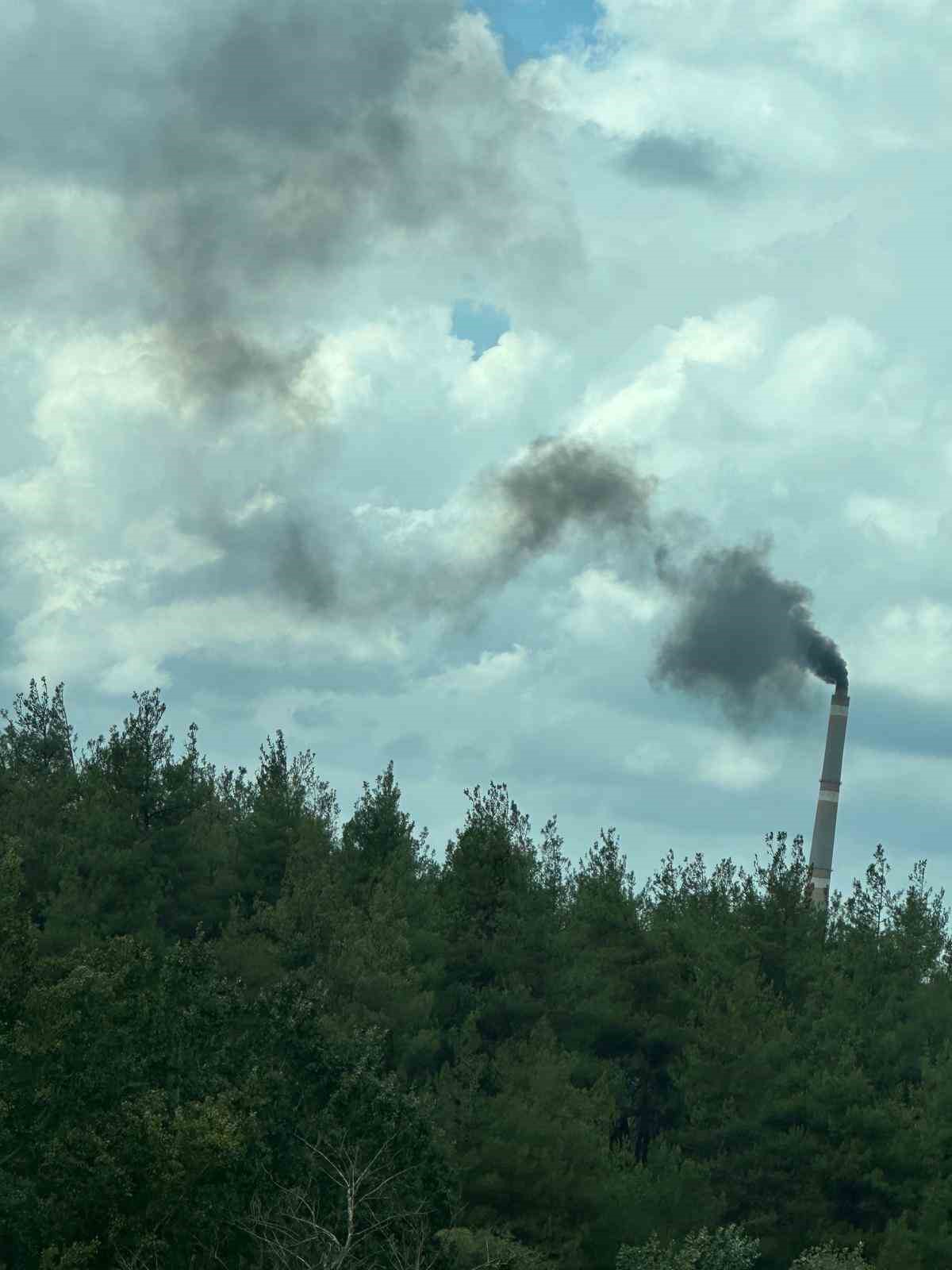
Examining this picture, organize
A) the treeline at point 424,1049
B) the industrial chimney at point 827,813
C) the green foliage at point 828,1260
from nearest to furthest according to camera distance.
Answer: the treeline at point 424,1049 → the green foliage at point 828,1260 → the industrial chimney at point 827,813

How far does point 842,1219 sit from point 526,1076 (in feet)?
36.4

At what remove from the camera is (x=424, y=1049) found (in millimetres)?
65750

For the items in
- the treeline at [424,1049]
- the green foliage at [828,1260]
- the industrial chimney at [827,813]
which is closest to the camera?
the treeline at [424,1049]

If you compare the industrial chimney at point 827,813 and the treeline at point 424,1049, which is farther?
the industrial chimney at point 827,813

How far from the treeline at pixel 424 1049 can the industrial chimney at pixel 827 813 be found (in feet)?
21.8

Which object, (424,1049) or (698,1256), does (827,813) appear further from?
(698,1256)

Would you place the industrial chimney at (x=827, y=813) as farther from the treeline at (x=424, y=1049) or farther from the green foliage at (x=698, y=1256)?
the green foliage at (x=698, y=1256)

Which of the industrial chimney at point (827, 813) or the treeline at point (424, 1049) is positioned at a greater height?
the industrial chimney at point (827, 813)

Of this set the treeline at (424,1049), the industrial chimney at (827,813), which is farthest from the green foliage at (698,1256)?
the industrial chimney at (827,813)

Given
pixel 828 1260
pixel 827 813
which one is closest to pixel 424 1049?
pixel 828 1260

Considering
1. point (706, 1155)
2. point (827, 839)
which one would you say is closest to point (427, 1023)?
point (706, 1155)

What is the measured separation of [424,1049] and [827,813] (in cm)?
4383

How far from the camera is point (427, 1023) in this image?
69.2 m

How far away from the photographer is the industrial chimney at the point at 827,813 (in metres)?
104
